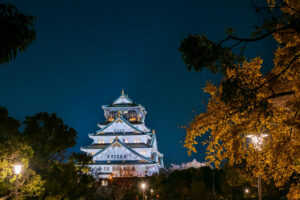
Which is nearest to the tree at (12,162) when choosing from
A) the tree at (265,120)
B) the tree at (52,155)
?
the tree at (52,155)

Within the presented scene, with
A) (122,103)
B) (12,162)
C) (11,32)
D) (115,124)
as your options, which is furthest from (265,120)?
(122,103)

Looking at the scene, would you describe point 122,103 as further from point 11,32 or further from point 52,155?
point 11,32

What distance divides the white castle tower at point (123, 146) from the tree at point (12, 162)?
31.4 meters

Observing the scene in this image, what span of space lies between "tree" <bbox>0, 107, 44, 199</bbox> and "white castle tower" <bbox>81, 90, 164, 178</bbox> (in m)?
31.4

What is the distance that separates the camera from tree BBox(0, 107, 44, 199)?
1237 cm

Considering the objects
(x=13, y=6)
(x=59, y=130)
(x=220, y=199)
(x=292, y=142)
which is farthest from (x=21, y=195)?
(x=220, y=199)

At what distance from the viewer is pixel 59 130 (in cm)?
1560

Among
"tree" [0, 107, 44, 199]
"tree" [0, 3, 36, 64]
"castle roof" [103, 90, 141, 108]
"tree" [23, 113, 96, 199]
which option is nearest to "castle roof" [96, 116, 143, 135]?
"castle roof" [103, 90, 141, 108]

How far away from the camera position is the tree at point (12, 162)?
12.4m

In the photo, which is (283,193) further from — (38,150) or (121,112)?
(121,112)

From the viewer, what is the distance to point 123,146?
51.8 metres

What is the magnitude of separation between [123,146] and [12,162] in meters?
39.5

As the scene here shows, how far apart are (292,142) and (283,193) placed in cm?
2046

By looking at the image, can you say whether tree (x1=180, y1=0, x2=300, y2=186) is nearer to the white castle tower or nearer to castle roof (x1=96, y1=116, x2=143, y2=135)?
the white castle tower
